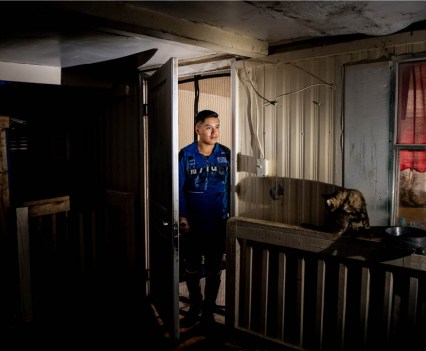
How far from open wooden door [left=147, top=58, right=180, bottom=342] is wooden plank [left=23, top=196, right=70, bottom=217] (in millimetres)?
1362

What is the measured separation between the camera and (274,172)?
392cm

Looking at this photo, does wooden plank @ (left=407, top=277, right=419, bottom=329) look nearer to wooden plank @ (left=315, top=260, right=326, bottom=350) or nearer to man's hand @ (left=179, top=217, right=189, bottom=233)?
wooden plank @ (left=315, top=260, right=326, bottom=350)

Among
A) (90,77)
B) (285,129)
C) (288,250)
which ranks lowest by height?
(288,250)

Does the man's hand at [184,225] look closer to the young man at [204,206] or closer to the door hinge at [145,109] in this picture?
the young man at [204,206]

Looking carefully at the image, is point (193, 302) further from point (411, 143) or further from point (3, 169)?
point (411, 143)

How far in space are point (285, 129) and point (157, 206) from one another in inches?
65.0

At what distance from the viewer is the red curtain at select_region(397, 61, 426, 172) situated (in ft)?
10.1

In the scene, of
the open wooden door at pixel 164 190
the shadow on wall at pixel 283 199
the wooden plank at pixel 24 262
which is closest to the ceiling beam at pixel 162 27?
the open wooden door at pixel 164 190

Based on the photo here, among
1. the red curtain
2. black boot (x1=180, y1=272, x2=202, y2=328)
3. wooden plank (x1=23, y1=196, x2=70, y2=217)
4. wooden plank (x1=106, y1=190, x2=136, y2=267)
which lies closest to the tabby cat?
the red curtain

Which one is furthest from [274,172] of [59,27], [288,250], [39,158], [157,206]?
[39,158]

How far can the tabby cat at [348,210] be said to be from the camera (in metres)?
3.21

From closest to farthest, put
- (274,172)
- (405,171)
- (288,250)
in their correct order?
(405,171), (288,250), (274,172)

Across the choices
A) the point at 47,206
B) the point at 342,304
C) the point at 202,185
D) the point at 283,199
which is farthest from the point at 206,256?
the point at 47,206

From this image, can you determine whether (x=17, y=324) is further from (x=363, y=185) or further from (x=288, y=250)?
(x=363, y=185)
